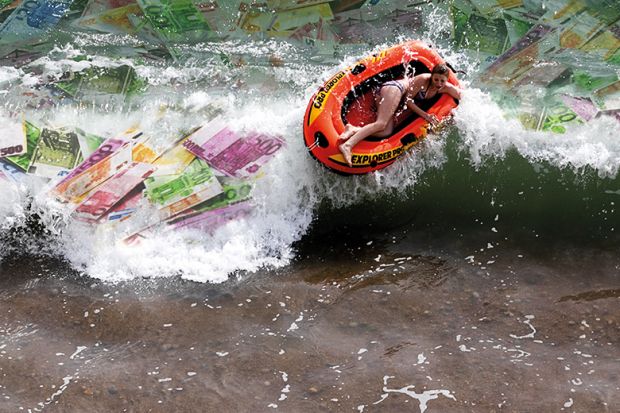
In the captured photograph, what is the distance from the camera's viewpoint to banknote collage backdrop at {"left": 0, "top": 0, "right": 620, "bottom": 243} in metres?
6.50

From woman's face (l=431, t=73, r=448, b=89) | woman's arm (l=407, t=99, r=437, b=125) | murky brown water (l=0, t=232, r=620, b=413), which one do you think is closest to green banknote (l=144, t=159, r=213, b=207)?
murky brown water (l=0, t=232, r=620, b=413)

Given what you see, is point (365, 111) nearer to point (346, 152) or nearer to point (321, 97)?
point (321, 97)

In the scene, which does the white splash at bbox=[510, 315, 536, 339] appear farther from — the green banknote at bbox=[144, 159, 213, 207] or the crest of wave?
the green banknote at bbox=[144, 159, 213, 207]

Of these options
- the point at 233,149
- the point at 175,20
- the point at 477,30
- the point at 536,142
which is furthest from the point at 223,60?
the point at 536,142

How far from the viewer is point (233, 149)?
268 inches

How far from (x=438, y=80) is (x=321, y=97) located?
0.97 m

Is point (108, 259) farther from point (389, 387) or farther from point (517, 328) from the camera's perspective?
point (517, 328)

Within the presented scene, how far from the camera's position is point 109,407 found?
16.0ft

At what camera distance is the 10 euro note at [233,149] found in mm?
6646

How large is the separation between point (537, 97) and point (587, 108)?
18.5 inches

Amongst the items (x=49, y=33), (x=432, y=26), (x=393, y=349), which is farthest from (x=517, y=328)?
(x=49, y=33)

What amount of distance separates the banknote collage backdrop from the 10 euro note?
0.01m

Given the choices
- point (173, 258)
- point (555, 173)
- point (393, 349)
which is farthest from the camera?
point (555, 173)

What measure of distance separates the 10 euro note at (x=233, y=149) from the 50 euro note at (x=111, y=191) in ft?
1.60
